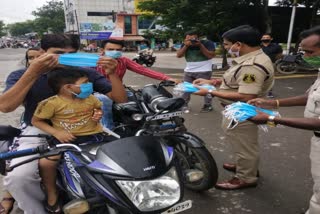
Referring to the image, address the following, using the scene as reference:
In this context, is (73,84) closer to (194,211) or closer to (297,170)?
(194,211)

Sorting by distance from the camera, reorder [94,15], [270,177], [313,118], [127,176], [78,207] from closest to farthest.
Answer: [127,176] < [78,207] < [313,118] < [270,177] < [94,15]

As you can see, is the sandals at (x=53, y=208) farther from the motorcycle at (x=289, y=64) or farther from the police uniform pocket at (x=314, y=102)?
the motorcycle at (x=289, y=64)

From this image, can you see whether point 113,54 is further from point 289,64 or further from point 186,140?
point 289,64

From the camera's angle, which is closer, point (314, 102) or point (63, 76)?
point (314, 102)

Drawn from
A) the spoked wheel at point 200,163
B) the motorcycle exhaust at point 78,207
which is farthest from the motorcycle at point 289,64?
the motorcycle exhaust at point 78,207

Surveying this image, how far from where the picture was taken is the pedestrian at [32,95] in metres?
2.26

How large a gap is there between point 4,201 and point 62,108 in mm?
1245

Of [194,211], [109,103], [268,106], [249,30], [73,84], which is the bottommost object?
[194,211]

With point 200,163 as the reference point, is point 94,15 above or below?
above

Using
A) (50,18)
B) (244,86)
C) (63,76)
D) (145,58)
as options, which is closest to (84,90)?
(63,76)

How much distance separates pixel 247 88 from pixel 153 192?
1.58 metres

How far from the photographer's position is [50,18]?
8331cm

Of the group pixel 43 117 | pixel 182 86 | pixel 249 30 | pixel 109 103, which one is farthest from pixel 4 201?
pixel 249 30

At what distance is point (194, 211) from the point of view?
10.2 ft
